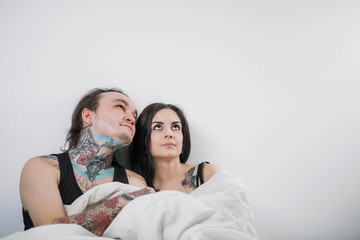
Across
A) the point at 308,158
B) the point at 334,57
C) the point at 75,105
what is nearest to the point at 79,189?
the point at 75,105

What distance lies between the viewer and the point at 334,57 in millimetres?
1899

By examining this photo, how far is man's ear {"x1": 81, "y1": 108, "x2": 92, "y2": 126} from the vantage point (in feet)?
4.63

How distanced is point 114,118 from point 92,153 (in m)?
0.22

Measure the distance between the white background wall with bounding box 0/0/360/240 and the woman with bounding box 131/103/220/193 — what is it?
0.17m

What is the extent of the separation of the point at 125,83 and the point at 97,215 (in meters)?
1.01

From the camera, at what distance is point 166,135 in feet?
5.02

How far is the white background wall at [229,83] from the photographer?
158 centimetres

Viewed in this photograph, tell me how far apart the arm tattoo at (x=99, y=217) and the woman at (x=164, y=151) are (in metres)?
0.52

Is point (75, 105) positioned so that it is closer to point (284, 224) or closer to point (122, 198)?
point (122, 198)

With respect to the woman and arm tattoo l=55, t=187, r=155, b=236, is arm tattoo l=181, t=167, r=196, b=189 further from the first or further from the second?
arm tattoo l=55, t=187, r=155, b=236

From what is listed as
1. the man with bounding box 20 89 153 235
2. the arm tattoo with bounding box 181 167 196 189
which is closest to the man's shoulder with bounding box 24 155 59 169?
the man with bounding box 20 89 153 235

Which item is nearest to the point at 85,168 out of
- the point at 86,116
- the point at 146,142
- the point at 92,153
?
the point at 92,153

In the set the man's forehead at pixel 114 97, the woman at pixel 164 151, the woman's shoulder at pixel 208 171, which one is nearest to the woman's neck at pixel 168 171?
the woman at pixel 164 151

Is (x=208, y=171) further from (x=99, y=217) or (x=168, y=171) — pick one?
(x=99, y=217)
